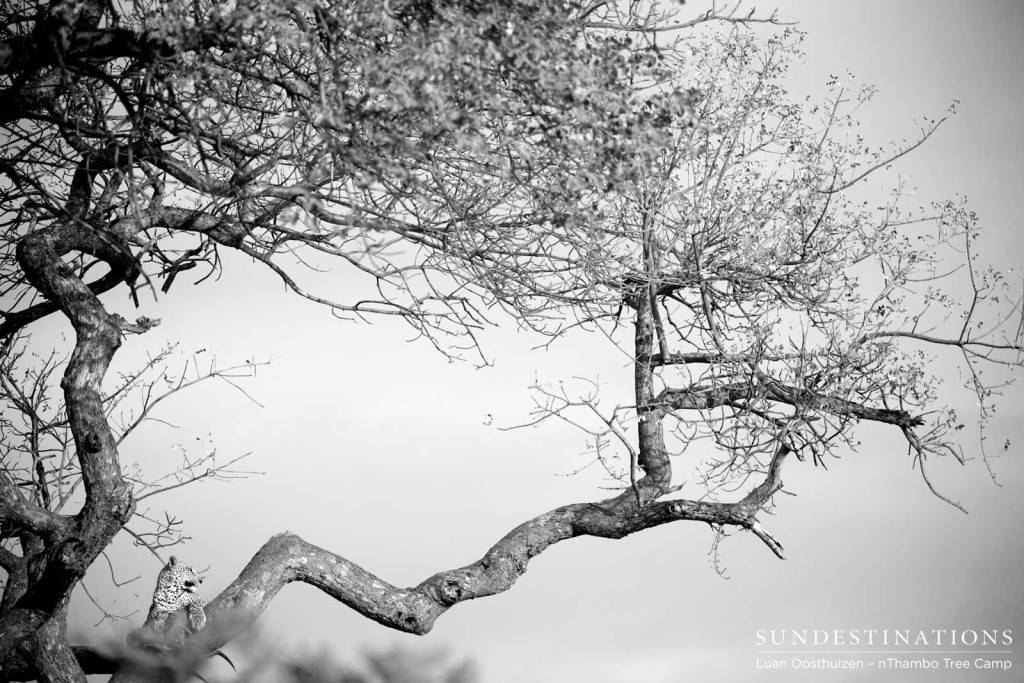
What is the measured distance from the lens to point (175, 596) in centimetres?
569

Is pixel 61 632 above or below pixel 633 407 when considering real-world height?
below

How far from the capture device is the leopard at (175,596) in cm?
568

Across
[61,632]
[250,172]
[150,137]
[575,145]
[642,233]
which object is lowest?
[61,632]

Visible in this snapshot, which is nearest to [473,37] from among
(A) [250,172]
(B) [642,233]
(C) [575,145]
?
(C) [575,145]

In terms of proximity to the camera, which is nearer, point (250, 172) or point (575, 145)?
point (575, 145)

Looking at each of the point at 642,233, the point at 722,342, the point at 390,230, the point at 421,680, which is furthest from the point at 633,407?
the point at 421,680

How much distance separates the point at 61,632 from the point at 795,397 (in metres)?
5.30

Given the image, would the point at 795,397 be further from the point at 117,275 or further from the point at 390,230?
the point at 117,275

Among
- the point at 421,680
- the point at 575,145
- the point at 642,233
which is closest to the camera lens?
the point at 421,680

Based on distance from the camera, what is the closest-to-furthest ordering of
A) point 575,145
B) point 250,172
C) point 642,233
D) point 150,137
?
point 575,145
point 250,172
point 150,137
point 642,233

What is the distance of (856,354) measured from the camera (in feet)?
23.1

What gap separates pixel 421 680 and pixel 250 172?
141 inches

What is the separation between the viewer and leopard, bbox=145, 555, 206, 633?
568cm

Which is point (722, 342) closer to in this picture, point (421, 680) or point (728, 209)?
point (728, 209)
